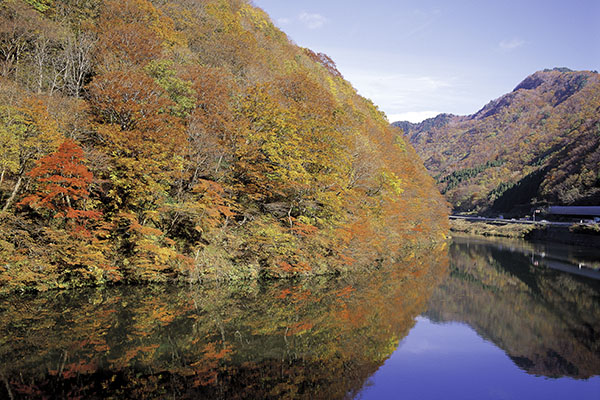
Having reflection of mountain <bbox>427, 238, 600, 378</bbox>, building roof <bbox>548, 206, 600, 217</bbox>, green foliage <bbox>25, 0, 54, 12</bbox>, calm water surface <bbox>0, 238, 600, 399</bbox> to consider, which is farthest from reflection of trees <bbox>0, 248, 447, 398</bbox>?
building roof <bbox>548, 206, 600, 217</bbox>

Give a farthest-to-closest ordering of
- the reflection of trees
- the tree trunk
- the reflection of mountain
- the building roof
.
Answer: the building roof < the tree trunk < the reflection of mountain < the reflection of trees

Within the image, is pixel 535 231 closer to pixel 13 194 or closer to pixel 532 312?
pixel 532 312

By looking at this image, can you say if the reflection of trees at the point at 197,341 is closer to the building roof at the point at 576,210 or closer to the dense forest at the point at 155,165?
the dense forest at the point at 155,165

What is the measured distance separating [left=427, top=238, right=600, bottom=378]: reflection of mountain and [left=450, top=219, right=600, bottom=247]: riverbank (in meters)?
24.8

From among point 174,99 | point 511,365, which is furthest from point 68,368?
point 174,99

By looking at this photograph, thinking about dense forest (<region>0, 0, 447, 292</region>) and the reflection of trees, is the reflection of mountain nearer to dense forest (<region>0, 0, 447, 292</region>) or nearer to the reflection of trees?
the reflection of trees

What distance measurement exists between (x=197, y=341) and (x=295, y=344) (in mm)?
2826

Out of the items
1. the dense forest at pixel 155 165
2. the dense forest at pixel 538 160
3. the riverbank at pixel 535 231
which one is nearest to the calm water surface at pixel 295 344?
the dense forest at pixel 155 165

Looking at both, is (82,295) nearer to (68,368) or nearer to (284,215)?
(68,368)

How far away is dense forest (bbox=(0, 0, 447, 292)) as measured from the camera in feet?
45.2

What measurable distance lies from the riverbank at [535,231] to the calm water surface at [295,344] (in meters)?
35.7

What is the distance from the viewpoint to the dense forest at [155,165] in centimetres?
1379

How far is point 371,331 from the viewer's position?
40.0ft

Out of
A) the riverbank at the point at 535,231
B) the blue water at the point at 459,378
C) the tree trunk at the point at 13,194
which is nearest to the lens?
the blue water at the point at 459,378
